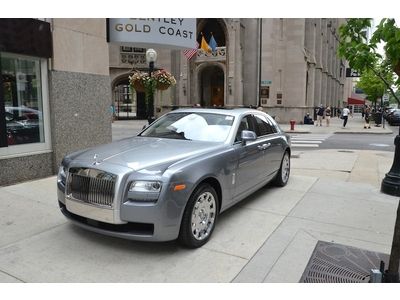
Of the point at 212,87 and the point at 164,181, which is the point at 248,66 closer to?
the point at 212,87

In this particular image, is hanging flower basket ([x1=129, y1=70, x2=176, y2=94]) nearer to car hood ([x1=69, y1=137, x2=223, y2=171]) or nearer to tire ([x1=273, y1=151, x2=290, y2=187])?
tire ([x1=273, y1=151, x2=290, y2=187])

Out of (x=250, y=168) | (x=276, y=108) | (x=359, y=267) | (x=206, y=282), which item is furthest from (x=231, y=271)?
(x=276, y=108)

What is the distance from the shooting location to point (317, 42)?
39375mm

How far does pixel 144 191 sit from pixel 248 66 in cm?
2942

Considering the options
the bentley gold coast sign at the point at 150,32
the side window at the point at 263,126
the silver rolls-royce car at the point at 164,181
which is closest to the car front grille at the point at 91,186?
the silver rolls-royce car at the point at 164,181

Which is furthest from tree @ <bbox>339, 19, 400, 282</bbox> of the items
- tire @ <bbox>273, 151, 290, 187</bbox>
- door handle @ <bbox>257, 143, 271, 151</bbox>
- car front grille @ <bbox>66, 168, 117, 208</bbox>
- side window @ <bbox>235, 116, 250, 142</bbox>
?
tire @ <bbox>273, 151, 290, 187</bbox>

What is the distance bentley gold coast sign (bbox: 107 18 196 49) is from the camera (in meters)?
9.37

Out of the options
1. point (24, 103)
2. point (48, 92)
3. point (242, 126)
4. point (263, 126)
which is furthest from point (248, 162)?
point (24, 103)

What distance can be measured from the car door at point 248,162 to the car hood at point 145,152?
47 centimetres

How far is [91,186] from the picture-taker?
13.1ft

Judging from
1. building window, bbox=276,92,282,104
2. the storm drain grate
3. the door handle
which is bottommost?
the storm drain grate

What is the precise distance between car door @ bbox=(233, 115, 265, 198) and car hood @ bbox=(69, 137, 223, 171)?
0.47m

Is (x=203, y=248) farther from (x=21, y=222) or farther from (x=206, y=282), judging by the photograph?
(x=21, y=222)

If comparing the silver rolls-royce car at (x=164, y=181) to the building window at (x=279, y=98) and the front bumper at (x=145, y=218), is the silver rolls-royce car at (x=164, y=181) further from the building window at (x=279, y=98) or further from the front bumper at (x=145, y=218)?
the building window at (x=279, y=98)
